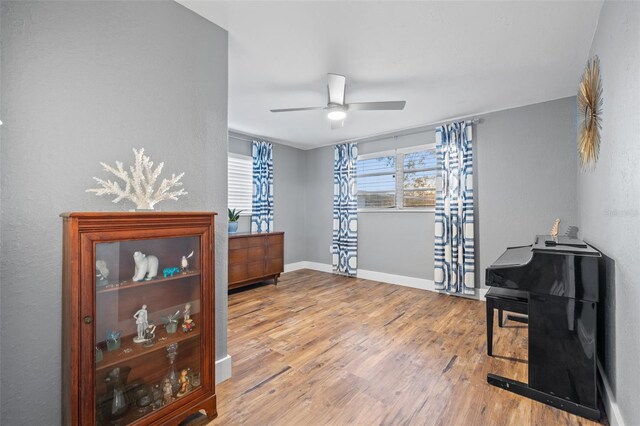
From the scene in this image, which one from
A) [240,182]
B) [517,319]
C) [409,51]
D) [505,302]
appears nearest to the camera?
[505,302]

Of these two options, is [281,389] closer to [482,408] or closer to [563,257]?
[482,408]

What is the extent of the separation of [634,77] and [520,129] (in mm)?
2670

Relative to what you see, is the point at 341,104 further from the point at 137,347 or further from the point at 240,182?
the point at 240,182

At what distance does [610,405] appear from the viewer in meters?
1.64

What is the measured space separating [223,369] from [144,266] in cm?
104

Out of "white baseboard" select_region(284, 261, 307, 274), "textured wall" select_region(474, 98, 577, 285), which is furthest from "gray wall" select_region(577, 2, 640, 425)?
"white baseboard" select_region(284, 261, 307, 274)

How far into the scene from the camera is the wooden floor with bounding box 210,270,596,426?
5.65ft

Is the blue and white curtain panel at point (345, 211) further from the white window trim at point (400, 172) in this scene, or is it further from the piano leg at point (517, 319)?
the piano leg at point (517, 319)

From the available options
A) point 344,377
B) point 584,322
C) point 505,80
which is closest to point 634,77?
point 584,322

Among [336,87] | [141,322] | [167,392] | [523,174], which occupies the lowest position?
Answer: [167,392]

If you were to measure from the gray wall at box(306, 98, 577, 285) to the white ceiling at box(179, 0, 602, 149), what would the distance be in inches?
12.3

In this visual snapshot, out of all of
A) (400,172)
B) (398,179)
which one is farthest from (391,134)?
(398,179)

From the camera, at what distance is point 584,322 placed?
5.72 ft

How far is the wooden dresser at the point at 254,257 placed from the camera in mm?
4223
